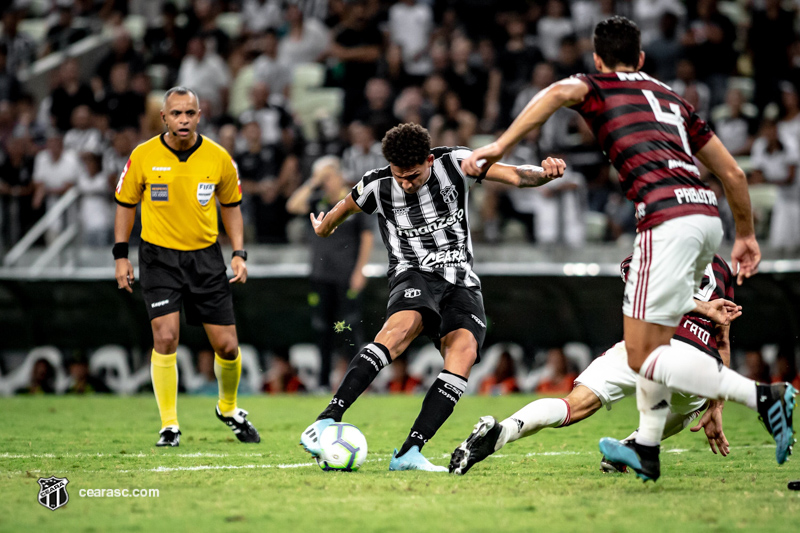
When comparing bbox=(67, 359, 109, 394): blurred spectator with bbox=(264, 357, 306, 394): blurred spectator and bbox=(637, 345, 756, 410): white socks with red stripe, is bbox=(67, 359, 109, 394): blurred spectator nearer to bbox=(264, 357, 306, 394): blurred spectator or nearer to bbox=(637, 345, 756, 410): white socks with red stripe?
bbox=(264, 357, 306, 394): blurred spectator

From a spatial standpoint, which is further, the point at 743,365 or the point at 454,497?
the point at 743,365

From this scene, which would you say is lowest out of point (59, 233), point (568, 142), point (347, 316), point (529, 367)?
point (529, 367)

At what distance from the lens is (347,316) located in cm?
1115

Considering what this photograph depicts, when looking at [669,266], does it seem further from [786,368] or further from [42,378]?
[42,378]

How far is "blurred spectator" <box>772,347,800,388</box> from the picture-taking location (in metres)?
10.5

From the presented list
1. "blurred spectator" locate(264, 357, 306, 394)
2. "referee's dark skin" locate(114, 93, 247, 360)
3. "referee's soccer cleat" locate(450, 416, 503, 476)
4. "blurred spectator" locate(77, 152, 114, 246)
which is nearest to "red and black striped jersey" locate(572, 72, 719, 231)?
"referee's soccer cleat" locate(450, 416, 503, 476)

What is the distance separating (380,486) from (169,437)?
246 centimetres

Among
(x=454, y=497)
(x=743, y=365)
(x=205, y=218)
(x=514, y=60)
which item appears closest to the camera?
(x=454, y=497)

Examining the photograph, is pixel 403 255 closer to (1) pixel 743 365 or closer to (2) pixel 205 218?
(2) pixel 205 218

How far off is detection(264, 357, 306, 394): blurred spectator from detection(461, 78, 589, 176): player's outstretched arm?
817 cm

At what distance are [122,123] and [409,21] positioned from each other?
4.87m

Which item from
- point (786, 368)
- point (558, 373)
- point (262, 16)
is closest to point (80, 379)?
point (558, 373)

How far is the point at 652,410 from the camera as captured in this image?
462 centimetres

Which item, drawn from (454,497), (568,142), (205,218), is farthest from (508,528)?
(568,142)
